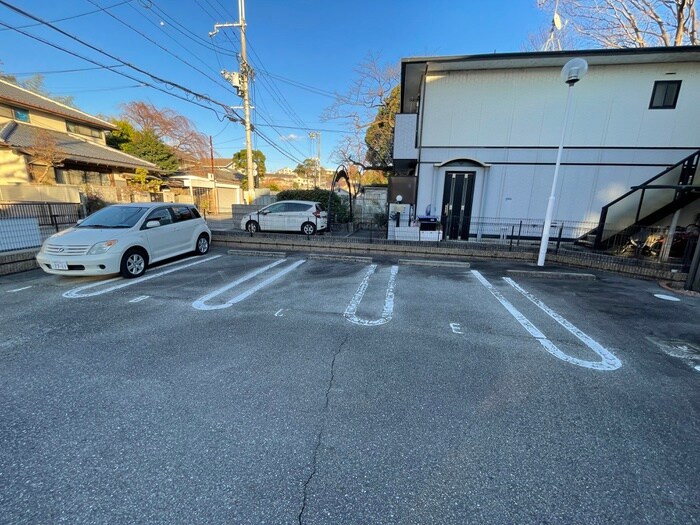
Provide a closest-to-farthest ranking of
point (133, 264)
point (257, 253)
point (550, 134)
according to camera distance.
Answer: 1. point (133, 264)
2. point (257, 253)
3. point (550, 134)

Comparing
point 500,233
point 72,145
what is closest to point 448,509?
point 500,233

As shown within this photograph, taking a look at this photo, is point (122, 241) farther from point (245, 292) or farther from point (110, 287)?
point (245, 292)

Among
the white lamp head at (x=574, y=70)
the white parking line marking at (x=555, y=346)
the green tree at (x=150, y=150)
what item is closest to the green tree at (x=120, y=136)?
the green tree at (x=150, y=150)

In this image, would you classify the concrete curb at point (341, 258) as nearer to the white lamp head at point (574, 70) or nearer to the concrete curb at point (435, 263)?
the concrete curb at point (435, 263)

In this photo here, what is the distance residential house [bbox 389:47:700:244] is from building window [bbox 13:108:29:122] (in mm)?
21909

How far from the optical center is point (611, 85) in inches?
361

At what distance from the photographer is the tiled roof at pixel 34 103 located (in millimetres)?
15820

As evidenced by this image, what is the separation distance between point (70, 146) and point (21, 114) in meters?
3.18

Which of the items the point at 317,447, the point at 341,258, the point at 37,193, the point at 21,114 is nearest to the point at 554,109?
the point at 341,258

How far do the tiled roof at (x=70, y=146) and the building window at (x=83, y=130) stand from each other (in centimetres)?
80

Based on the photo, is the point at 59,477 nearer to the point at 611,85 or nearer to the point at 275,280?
the point at 275,280

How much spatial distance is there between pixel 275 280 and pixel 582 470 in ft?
16.7

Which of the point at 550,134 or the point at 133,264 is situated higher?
the point at 550,134

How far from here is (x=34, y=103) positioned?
16875 mm
